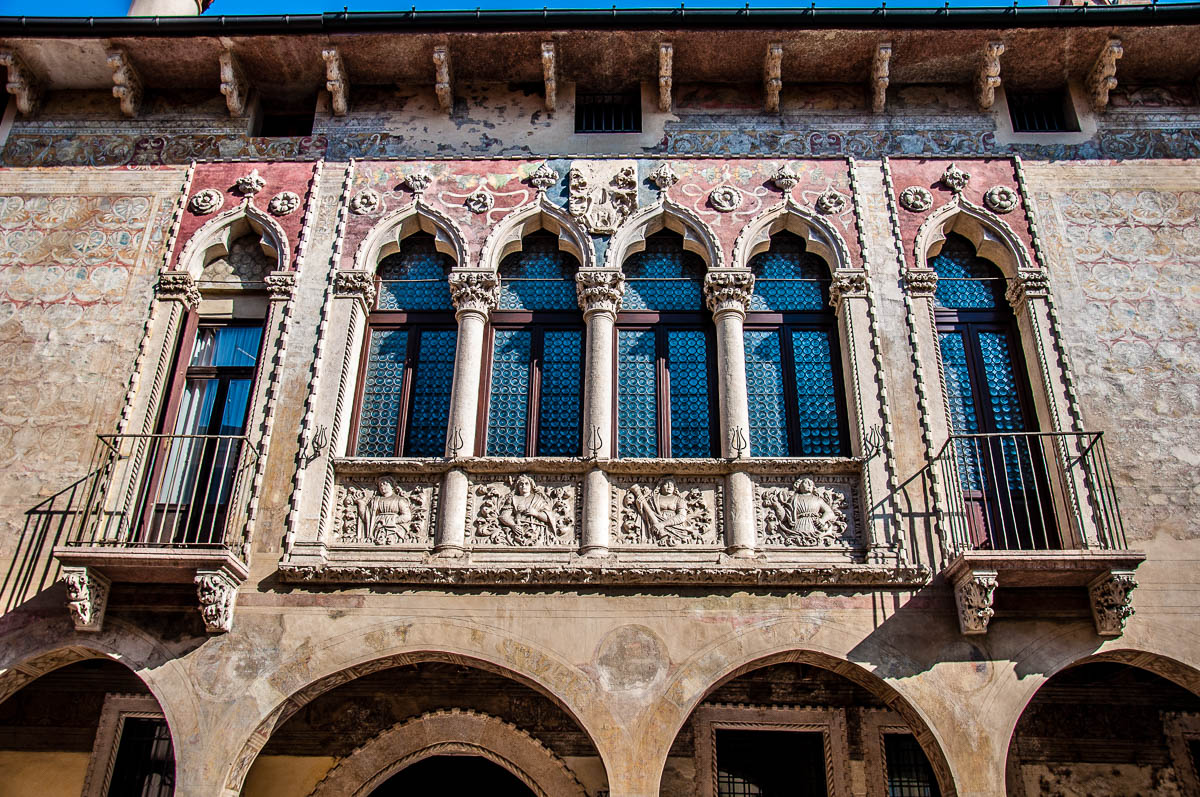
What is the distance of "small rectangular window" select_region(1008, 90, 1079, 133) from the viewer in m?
10.5

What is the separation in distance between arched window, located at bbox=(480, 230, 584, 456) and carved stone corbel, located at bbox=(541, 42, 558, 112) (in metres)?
1.51

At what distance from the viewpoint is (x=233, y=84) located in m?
10.4

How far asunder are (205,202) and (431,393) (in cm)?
311

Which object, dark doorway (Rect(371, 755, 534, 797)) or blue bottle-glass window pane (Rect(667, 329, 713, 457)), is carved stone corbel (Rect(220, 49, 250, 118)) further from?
dark doorway (Rect(371, 755, 534, 797))

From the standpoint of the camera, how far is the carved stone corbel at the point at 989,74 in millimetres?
10117

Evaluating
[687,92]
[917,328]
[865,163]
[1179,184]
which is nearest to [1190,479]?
[917,328]

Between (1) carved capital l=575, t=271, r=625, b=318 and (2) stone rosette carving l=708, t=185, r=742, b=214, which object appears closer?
(1) carved capital l=575, t=271, r=625, b=318

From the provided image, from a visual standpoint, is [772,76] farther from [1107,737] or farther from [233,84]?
[1107,737]

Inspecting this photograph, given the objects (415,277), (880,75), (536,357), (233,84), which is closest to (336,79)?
(233,84)

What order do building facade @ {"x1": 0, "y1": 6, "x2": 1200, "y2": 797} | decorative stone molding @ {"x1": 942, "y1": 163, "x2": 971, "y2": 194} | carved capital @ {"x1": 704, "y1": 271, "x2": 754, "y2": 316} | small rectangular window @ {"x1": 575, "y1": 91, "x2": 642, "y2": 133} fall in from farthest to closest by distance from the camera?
small rectangular window @ {"x1": 575, "y1": 91, "x2": 642, "y2": 133} → decorative stone molding @ {"x1": 942, "y1": 163, "x2": 971, "y2": 194} → carved capital @ {"x1": 704, "y1": 271, "x2": 754, "y2": 316} → building facade @ {"x1": 0, "y1": 6, "x2": 1200, "y2": 797}

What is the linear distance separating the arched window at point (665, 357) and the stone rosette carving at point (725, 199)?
47 centimetres

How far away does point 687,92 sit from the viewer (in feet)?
35.1

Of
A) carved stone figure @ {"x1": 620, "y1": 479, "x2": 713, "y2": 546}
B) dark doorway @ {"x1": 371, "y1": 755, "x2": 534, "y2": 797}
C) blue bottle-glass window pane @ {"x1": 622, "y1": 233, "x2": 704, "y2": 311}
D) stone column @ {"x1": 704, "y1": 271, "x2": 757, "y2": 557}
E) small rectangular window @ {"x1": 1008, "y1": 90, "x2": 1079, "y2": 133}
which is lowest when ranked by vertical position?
dark doorway @ {"x1": 371, "y1": 755, "x2": 534, "y2": 797}

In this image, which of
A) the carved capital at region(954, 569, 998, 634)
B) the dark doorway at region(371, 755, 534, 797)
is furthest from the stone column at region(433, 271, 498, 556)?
the carved capital at region(954, 569, 998, 634)
